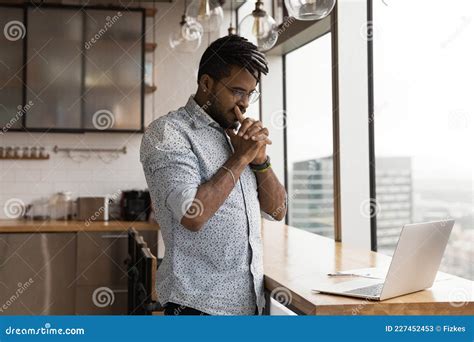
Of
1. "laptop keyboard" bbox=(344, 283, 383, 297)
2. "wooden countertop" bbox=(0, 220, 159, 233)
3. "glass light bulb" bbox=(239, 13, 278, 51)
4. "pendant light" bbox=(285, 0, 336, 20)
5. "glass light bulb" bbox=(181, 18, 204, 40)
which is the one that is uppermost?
"glass light bulb" bbox=(181, 18, 204, 40)

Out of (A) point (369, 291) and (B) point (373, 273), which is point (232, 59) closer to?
(A) point (369, 291)

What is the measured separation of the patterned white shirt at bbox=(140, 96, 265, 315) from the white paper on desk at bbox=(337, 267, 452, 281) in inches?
18.5

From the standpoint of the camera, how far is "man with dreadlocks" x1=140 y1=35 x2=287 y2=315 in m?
1.68

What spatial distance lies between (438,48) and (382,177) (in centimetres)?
84

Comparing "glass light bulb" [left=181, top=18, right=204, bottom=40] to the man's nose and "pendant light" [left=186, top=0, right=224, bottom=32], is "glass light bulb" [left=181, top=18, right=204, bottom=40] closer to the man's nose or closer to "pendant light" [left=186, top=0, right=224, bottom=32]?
"pendant light" [left=186, top=0, right=224, bottom=32]

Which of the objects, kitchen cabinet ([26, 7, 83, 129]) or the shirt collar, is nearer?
the shirt collar

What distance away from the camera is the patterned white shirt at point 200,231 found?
1.70m

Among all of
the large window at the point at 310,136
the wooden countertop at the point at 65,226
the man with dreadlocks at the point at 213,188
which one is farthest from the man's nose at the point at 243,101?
the wooden countertop at the point at 65,226

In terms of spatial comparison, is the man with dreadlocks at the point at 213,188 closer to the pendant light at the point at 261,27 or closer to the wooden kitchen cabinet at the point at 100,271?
the pendant light at the point at 261,27

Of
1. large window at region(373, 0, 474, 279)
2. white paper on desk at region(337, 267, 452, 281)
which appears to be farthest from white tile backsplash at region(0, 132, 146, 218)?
white paper on desk at region(337, 267, 452, 281)

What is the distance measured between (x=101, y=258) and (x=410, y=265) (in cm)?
357

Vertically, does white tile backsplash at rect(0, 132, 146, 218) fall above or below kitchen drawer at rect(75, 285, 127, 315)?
above

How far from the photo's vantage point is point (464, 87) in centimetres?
280

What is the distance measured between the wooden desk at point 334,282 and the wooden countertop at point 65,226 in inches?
88.3
